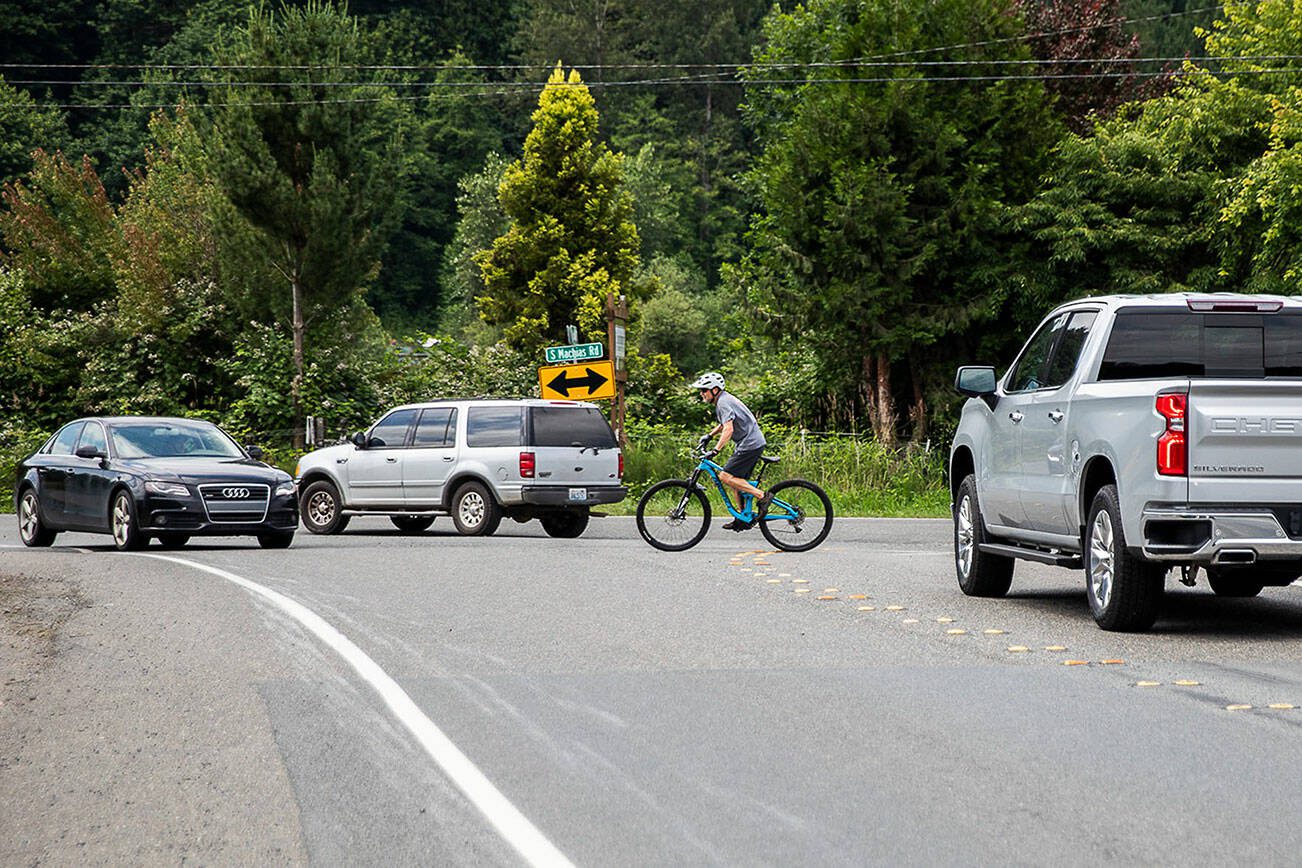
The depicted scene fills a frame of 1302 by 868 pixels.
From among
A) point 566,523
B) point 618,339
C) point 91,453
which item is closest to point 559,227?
point 618,339

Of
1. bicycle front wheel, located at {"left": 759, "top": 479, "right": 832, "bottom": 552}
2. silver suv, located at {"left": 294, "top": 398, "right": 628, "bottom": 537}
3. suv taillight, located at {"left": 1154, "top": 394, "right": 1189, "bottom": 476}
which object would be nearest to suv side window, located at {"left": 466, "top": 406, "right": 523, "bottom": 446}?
silver suv, located at {"left": 294, "top": 398, "right": 628, "bottom": 537}

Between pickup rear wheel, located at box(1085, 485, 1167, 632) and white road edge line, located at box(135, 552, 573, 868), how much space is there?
15.0ft

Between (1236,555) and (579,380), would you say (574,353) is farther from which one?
(1236,555)

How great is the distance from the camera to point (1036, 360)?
12.3m

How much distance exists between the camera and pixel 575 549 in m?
18.8

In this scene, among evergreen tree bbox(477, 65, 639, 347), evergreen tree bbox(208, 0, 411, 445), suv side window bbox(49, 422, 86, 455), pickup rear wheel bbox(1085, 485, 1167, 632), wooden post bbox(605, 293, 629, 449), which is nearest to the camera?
pickup rear wheel bbox(1085, 485, 1167, 632)

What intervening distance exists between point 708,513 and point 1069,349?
7.03 m

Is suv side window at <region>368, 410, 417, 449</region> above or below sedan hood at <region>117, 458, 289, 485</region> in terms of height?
above

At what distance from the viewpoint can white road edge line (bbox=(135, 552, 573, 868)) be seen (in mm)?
5457

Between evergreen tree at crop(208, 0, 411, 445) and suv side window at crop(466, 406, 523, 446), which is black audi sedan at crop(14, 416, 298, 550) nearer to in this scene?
suv side window at crop(466, 406, 523, 446)

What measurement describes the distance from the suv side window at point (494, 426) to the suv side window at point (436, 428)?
0.25m

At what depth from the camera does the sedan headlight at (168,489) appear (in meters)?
18.6

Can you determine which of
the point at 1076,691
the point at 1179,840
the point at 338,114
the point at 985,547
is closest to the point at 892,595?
the point at 985,547

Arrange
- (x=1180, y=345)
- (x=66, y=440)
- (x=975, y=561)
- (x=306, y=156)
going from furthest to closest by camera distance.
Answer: (x=306, y=156) < (x=66, y=440) < (x=975, y=561) < (x=1180, y=345)
